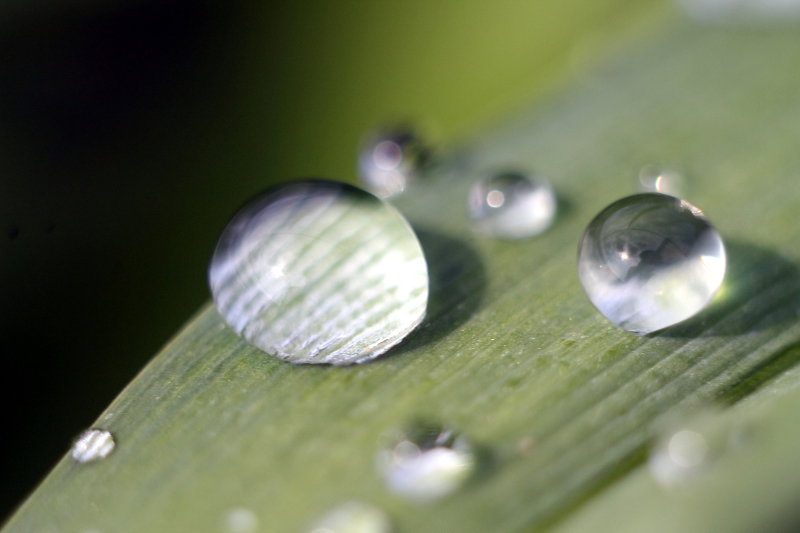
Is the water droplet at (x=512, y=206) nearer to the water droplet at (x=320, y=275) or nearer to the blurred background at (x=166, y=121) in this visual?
the water droplet at (x=320, y=275)

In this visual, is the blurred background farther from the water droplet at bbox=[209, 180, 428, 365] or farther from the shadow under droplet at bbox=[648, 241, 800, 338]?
the shadow under droplet at bbox=[648, 241, 800, 338]

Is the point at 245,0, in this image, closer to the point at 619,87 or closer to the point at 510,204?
the point at 619,87

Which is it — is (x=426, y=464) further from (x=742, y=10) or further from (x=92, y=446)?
(x=742, y=10)

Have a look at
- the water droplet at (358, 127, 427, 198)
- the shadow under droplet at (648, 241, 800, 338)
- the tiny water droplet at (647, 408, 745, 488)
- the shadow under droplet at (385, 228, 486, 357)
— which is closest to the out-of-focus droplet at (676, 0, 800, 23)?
the water droplet at (358, 127, 427, 198)

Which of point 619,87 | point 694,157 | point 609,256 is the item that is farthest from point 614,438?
point 619,87

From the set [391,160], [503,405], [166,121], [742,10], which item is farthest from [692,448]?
[166,121]

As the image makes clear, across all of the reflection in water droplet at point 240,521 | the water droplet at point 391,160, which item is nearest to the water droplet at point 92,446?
the reflection in water droplet at point 240,521
